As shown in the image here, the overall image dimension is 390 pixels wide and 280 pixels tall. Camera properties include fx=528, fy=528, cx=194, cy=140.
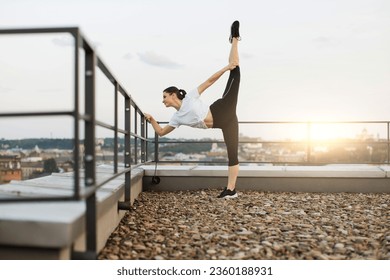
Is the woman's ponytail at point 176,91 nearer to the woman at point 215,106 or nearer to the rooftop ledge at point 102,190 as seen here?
the woman at point 215,106

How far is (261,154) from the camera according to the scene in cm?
756

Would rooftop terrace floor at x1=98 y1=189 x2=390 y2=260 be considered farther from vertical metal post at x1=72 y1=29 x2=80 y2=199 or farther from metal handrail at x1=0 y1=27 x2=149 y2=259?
vertical metal post at x1=72 y1=29 x2=80 y2=199

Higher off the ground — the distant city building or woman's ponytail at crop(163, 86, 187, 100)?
woman's ponytail at crop(163, 86, 187, 100)

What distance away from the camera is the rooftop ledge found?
6.63 feet

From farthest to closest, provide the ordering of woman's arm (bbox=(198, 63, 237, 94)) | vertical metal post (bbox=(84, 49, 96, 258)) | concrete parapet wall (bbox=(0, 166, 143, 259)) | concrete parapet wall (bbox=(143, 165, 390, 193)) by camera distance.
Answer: concrete parapet wall (bbox=(143, 165, 390, 193)), woman's arm (bbox=(198, 63, 237, 94)), vertical metal post (bbox=(84, 49, 96, 258)), concrete parapet wall (bbox=(0, 166, 143, 259))

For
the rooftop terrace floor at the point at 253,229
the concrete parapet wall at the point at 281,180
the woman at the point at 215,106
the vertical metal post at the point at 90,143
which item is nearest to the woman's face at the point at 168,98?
the woman at the point at 215,106

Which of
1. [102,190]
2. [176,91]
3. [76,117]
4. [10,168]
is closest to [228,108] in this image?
[176,91]

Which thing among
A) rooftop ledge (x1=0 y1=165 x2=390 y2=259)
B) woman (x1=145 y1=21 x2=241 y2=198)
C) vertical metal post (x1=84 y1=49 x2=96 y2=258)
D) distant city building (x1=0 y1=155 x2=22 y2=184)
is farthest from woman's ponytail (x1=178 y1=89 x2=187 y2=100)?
vertical metal post (x1=84 y1=49 x2=96 y2=258)

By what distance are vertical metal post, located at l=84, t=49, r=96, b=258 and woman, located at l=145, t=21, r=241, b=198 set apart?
2.65m

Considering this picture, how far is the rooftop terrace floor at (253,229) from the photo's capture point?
10.3ft

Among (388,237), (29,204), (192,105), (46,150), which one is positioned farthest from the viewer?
(192,105)
